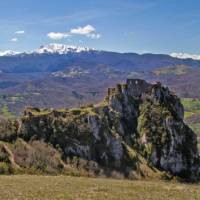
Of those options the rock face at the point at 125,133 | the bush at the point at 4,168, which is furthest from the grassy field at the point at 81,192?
the rock face at the point at 125,133

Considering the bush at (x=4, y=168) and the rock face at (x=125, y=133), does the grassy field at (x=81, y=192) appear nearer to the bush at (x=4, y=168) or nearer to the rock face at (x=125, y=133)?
the bush at (x=4, y=168)

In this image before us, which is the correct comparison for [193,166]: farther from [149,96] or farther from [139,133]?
[149,96]

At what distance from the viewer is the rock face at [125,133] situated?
324 ft

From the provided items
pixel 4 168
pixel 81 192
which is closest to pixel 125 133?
pixel 4 168

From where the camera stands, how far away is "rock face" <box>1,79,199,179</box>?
9875 centimetres

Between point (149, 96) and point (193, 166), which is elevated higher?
point (149, 96)

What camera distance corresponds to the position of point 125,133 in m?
120

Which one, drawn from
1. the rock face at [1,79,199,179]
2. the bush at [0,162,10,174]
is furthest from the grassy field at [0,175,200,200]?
the rock face at [1,79,199,179]

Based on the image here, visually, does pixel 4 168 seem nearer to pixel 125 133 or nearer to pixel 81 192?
pixel 81 192

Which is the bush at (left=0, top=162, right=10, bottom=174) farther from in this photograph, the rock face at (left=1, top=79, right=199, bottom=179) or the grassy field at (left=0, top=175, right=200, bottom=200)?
the grassy field at (left=0, top=175, right=200, bottom=200)

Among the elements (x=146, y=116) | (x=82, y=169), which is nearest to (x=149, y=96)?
(x=146, y=116)

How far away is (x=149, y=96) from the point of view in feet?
431

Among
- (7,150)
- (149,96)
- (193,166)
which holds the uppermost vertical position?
(149,96)

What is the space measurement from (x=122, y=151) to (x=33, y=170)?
3010 cm
